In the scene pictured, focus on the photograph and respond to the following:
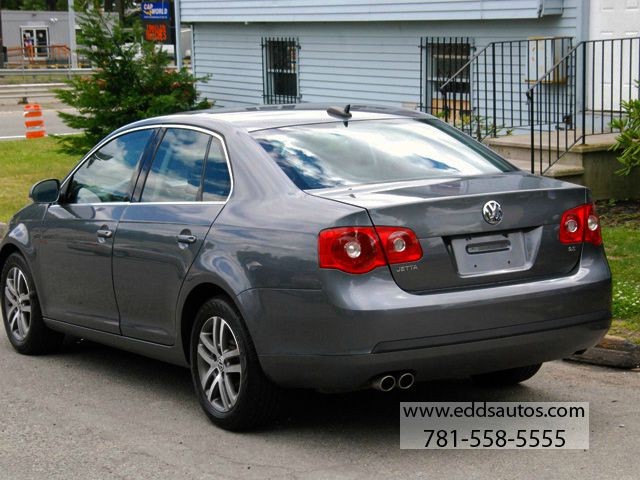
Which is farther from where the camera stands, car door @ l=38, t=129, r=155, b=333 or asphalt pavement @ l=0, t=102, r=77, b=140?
asphalt pavement @ l=0, t=102, r=77, b=140

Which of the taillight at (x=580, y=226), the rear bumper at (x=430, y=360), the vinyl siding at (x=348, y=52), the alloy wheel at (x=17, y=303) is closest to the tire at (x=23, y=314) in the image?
the alloy wheel at (x=17, y=303)

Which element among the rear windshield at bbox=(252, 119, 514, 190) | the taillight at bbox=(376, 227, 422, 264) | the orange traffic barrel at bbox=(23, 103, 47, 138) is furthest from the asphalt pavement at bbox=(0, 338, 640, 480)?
the orange traffic barrel at bbox=(23, 103, 47, 138)

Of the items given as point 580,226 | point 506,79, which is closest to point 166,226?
point 580,226

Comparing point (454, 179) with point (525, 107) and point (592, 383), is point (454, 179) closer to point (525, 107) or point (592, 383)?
point (592, 383)

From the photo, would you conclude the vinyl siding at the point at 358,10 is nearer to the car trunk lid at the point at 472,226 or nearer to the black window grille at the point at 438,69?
the black window grille at the point at 438,69

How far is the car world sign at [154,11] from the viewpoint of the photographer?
1358 inches

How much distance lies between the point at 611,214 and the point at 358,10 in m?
7.77

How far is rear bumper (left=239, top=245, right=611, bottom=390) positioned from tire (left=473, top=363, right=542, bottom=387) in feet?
2.88

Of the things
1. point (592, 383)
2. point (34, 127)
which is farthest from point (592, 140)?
point (34, 127)

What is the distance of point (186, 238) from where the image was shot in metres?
6.14

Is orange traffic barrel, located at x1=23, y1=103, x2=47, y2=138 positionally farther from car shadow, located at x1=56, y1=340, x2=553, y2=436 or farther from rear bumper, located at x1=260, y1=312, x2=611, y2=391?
rear bumper, located at x1=260, y1=312, x2=611, y2=391

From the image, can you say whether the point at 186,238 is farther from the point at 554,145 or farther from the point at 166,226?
the point at 554,145

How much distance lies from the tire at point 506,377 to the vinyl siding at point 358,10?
955 cm

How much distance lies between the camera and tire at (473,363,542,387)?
658cm
